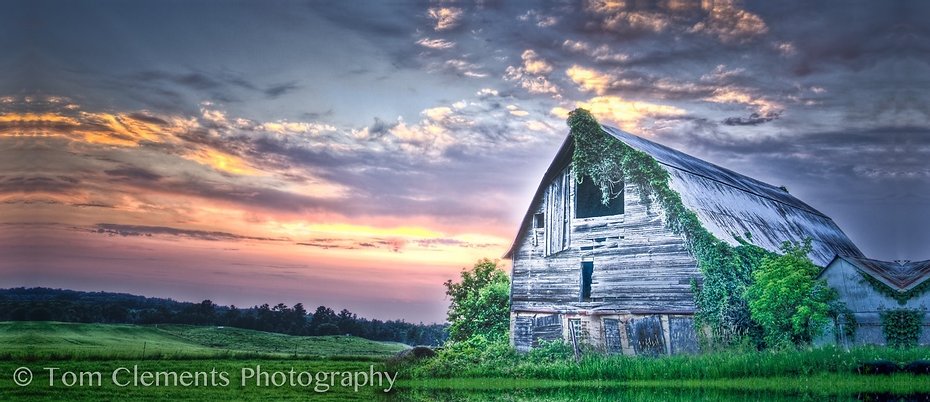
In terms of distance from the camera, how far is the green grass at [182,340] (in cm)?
4606

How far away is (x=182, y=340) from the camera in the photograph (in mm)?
57188

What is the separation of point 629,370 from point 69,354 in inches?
1061

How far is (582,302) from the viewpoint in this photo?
27.5m

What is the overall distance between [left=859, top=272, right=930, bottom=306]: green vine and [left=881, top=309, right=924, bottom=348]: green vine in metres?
0.40

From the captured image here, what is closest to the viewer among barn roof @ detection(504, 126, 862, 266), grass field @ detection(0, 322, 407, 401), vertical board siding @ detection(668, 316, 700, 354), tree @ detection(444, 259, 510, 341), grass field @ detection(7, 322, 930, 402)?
grass field @ detection(7, 322, 930, 402)

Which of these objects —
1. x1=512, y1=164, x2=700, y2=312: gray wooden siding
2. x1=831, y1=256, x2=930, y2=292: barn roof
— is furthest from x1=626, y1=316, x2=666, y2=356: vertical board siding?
x1=831, y1=256, x2=930, y2=292: barn roof

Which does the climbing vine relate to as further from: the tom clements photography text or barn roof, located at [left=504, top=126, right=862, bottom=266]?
the tom clements photography text

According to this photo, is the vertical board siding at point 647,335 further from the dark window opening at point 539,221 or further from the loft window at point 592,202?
the dark window opening at point 539,221

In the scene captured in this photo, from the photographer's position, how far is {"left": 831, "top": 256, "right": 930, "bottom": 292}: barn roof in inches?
→ 910

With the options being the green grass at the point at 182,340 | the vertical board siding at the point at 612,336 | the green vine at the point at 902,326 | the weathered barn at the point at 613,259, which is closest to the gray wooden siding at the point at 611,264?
the weathered barn at the point at 613,259

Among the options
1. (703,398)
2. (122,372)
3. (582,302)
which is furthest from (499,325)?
(703,398)

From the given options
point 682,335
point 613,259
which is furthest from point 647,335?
point 613,259

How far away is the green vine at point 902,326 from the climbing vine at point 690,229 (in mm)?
3971

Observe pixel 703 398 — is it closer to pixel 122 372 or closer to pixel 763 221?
pixel 763 221
